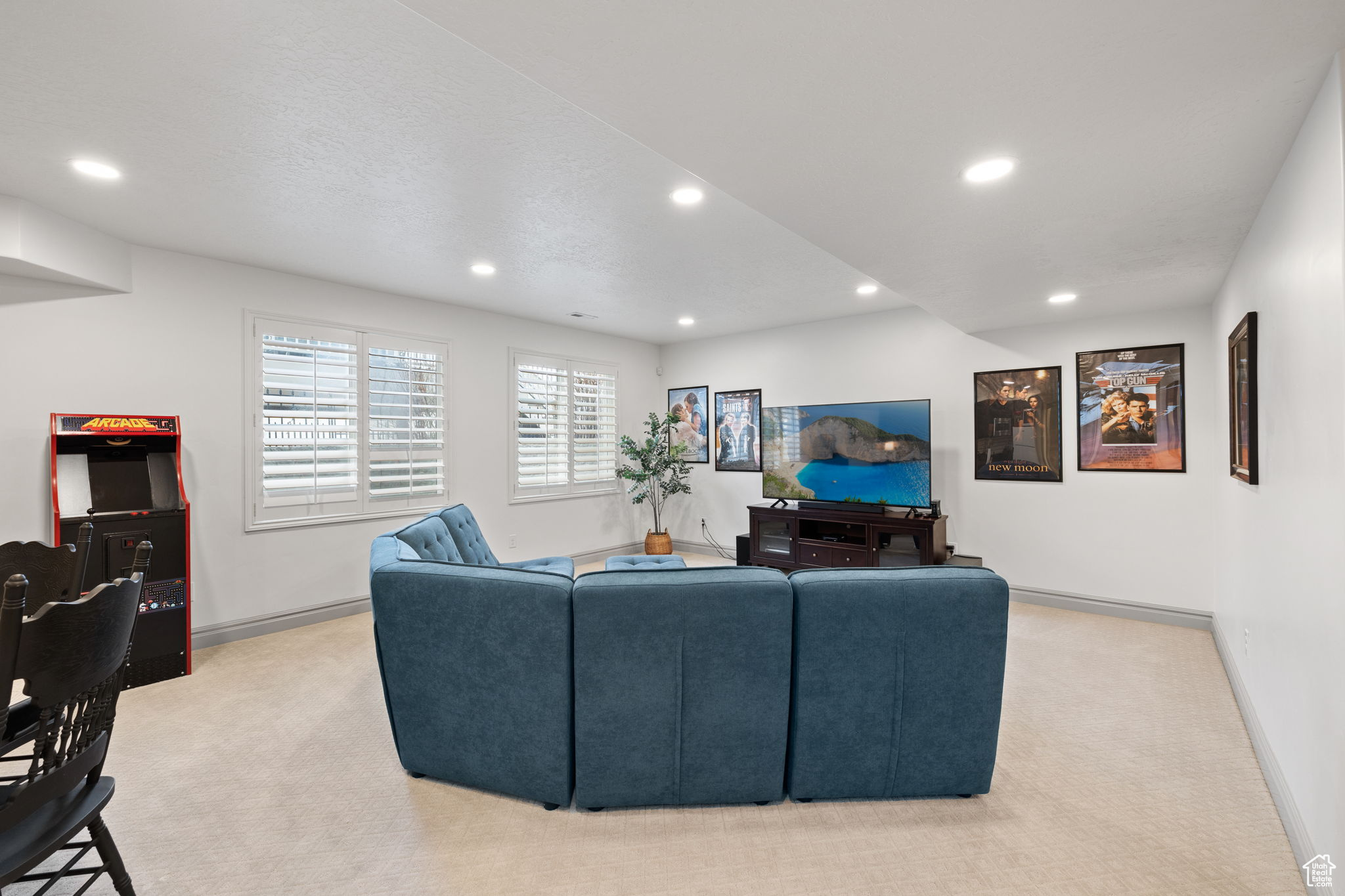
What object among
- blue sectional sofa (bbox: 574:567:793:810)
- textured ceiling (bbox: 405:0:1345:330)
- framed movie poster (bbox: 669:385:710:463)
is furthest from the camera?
framed movie poster (bbox: 669:385:710:463)

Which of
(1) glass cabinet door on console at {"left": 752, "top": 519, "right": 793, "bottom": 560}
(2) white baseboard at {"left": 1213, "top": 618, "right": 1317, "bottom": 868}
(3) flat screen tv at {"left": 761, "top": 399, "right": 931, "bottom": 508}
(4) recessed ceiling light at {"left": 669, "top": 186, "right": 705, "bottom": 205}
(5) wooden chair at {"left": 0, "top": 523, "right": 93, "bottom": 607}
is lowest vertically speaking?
(2) white baseboard at {"left": 1213, "top": 618, "right": 1317, "bottom": 868}

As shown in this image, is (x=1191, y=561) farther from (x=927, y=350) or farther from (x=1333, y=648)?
(x=1333, y=648)

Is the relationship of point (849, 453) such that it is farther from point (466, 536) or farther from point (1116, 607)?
point (466, 536)

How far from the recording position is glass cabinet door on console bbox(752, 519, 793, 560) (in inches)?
218

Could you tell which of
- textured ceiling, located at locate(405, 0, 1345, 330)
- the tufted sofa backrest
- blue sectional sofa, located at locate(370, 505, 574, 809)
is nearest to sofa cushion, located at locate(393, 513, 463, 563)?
the tufted sofa backrest

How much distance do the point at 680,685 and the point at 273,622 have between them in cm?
352

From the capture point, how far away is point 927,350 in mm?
5293

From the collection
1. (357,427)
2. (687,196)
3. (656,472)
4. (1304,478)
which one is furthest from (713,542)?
(1304,478)

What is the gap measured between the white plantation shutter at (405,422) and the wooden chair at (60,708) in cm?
336

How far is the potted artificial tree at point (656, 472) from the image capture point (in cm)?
665

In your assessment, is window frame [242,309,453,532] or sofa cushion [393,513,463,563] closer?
sofa cushion [393,513,463,563]

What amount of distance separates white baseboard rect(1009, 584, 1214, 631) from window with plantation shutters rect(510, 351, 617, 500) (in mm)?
4048

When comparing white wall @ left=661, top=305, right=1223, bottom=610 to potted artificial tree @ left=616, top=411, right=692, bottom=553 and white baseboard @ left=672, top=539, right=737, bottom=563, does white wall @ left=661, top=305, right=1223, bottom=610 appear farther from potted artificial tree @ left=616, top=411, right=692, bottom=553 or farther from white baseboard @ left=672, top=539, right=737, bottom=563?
potted artificial tree @ left=616, top=411, right=692, bottom=553

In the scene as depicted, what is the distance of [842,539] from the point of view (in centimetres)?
521
